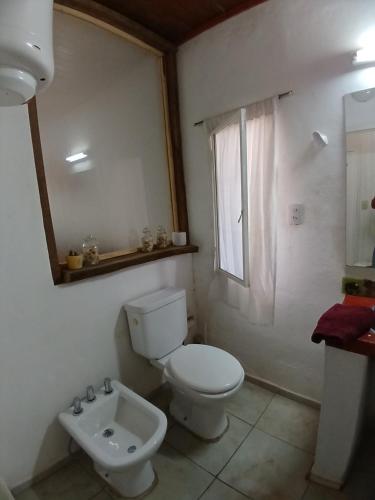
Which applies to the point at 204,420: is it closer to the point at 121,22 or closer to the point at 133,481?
the point at 133,481

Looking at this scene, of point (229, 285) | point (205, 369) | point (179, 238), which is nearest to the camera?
point (205, 369)

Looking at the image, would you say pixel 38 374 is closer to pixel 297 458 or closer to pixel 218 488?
pixel 218 488

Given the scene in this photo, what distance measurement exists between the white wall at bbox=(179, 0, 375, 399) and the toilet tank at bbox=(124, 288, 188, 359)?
49 centimetres

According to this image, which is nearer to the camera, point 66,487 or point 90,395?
point 66,487

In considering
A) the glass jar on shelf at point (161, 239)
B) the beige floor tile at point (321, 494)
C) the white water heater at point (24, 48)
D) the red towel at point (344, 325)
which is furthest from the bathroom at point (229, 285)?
the white water heater at point (24, 48)

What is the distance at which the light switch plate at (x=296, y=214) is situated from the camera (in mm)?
1555

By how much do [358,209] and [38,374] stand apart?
5.88 feet

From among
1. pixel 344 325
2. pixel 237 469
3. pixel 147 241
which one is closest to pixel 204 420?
pixel 237 469

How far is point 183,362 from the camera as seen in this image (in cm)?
152

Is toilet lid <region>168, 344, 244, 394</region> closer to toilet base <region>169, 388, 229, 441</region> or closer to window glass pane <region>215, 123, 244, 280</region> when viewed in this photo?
toilet base <region>169, 388, 229, 441</region>

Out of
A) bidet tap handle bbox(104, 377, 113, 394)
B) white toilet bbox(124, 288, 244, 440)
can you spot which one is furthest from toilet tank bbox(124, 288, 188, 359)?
bidet tap handle bbox(104, 377, 113, 394)

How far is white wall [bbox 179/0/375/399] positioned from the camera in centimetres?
137

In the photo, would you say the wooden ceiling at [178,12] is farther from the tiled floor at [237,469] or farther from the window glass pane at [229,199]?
the tiled floor at [237,469]

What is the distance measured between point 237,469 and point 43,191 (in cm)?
167
